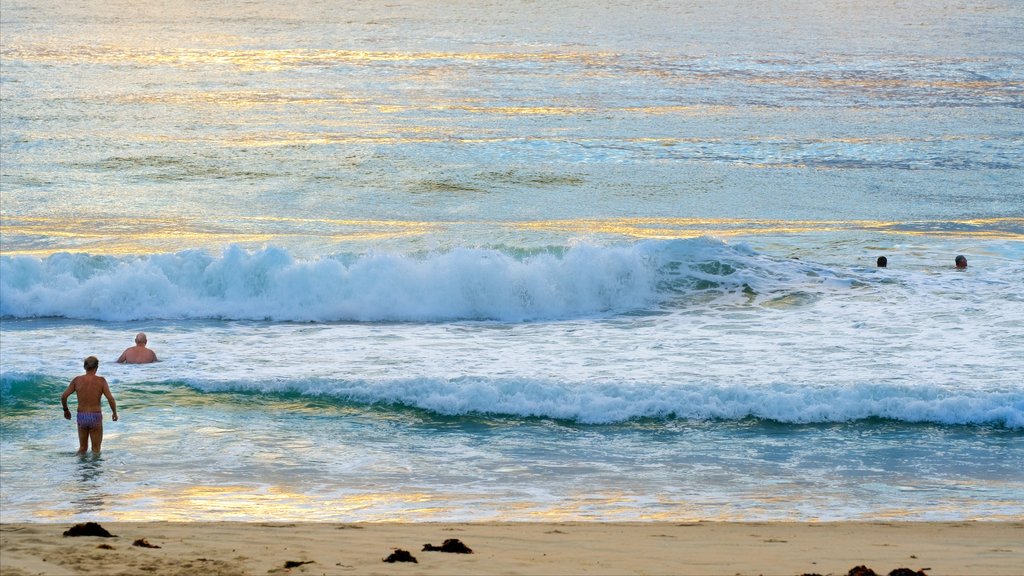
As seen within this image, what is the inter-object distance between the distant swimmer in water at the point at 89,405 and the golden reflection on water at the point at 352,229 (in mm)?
10027

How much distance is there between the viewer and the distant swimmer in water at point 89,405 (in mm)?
11328

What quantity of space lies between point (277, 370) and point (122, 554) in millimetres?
7558

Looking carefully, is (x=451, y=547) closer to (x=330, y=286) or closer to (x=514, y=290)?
(x=514, y=290)

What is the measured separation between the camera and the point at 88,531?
8.03m

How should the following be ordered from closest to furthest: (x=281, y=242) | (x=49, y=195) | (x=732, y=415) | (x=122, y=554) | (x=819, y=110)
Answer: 1. (x=122, y=554)
2. (x=732, y=415)
3. (x=281, y=242)
4. (x=49, y=195)
5. (x=819, y=110)

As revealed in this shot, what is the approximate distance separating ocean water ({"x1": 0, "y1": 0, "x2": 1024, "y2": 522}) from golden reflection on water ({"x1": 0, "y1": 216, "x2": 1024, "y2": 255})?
0.13 m

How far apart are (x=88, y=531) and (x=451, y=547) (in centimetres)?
257

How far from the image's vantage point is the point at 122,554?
741cm

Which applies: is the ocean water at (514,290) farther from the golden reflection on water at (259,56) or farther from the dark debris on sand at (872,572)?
the dark debris on sand at (872,572)

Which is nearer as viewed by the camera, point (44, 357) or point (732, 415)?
point (732, 415)

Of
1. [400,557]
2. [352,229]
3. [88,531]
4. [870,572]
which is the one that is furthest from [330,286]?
[870,572]

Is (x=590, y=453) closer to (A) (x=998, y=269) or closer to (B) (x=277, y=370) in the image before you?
(B) (x=277, y=370)

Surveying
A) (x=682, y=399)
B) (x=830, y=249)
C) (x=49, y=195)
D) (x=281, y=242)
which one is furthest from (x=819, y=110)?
(x=682, y=399)

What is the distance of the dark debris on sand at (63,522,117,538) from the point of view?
26.2ft
